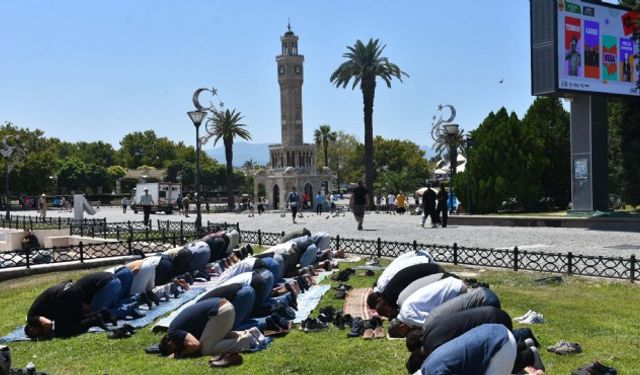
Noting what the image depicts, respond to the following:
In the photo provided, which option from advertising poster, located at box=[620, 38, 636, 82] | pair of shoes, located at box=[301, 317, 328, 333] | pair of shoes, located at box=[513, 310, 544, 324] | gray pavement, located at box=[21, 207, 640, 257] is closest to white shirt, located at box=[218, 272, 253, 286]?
pair of shoes, located at box=[301, 317, 328, 333]

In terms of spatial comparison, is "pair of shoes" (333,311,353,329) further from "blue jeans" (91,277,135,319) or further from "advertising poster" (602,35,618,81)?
"advertising poster" (602,35,618,81)

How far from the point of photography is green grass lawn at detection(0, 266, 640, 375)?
668 cm

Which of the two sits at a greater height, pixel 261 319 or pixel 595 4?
pixel 595 4

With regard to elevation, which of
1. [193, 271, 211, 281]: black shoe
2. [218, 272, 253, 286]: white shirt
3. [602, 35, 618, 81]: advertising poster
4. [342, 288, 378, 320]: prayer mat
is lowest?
[342, 288, 378, 320]: prayer mat

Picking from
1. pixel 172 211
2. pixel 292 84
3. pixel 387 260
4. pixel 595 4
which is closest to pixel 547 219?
pixel 595 4

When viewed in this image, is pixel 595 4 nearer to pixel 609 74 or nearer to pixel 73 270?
pixel 609 74

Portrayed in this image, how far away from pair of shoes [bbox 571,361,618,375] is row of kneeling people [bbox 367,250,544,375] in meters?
0.32

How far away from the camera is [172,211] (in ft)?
159

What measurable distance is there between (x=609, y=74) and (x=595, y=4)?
2.56 metres

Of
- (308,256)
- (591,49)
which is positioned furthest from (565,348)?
(591,49)

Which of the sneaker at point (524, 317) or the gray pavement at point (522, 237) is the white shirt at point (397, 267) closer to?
the sneaker at point (524, 317)

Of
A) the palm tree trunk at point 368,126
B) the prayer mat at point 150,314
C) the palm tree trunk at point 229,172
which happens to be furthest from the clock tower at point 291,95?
the prayer mat at point 150,314

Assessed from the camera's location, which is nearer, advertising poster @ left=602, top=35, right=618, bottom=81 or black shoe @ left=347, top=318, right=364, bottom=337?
black shoe @ left=347, top=318, right=364, bottom=337

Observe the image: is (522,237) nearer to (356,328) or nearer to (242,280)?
(356,328)
